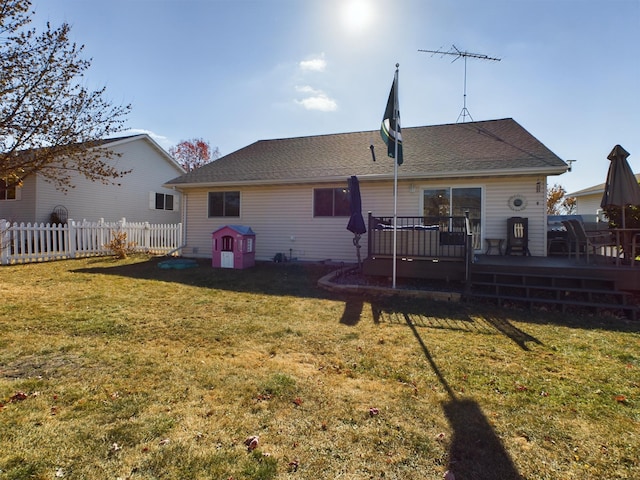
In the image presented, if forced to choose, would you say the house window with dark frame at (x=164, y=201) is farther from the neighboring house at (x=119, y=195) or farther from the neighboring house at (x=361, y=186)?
the neighboring house at (x=361, y=186)

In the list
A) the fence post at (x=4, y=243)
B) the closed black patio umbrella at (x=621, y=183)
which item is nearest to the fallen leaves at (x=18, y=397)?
the closed black patio umbrella at (x=621, y=183)

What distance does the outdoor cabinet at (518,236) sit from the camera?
28.0 feet

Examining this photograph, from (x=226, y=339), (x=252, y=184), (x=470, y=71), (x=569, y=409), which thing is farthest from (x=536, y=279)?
(x=470, y=71)

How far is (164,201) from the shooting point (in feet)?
64.0

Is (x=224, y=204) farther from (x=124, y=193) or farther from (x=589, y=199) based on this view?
(x=589, y=199)

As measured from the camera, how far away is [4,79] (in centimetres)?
414

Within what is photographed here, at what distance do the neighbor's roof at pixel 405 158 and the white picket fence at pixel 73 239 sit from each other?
3418mm

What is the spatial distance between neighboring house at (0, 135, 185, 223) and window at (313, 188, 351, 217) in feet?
19.5

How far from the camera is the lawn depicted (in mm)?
1993

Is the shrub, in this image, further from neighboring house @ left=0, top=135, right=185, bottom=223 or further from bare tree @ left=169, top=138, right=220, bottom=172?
bare tree @ left=169, top=138, right=220, bottom=172

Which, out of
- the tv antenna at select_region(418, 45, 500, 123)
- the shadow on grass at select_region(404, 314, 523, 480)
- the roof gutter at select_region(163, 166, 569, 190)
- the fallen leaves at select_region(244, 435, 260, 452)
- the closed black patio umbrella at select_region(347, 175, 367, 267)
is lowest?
the shadow on grass at select_region(404, 314, 523, 480)

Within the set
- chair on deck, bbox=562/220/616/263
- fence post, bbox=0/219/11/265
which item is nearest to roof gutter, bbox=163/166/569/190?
chair on deck, bbox=562/220/616/263

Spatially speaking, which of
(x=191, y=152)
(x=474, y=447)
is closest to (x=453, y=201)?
(x=474, y=447)

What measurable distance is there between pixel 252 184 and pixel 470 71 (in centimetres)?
964
